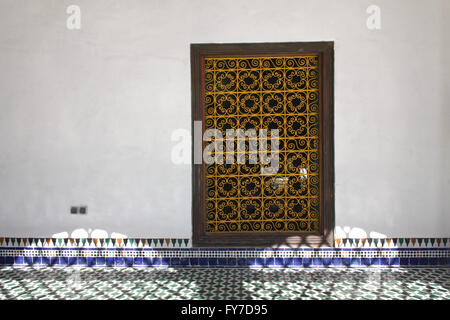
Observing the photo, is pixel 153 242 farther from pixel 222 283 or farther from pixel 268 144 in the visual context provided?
pixel 268 144

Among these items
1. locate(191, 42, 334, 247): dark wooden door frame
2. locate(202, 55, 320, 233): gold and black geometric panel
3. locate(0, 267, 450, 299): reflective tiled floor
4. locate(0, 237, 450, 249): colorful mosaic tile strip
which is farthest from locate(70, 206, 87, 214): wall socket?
locate(202, 55, 320, 233): gold and black geometric panel

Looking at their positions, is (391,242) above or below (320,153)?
below

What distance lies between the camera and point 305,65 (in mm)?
2844

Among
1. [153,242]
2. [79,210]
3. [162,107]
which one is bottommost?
[153,242]

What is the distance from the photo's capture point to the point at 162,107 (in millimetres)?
2850

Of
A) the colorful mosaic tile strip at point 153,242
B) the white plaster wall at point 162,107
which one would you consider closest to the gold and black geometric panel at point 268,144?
the white plaster wall at point 162,107

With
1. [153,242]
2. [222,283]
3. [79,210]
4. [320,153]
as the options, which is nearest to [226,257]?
[222,283]

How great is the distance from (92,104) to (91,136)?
11.5 inches

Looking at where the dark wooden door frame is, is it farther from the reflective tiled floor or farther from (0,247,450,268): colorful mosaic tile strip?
the reflective tiled floor

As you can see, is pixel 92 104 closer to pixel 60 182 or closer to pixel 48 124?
pixel 48 124

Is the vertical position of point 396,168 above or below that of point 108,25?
below

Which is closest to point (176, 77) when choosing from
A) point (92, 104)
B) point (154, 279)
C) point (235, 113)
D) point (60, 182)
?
point (235, 113)

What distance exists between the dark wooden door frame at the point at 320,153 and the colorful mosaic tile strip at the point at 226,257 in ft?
0.28

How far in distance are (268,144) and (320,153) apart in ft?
1.55
